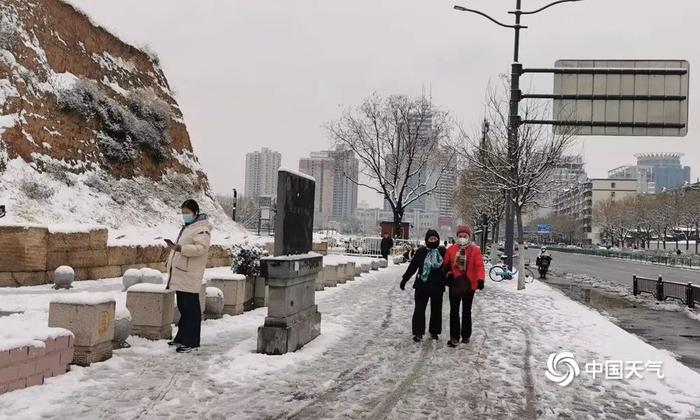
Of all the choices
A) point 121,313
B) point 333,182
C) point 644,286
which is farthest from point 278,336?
point 333,182

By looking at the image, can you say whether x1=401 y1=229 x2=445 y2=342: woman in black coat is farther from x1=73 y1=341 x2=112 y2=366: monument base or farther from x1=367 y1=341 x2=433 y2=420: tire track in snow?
x1=73 y1=341 x2=112 y2=366: monument base

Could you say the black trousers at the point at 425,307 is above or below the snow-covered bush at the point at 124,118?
below

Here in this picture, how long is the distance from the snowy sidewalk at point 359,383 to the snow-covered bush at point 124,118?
1680cm

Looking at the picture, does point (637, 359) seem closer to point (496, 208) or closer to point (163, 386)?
point (163, 386)

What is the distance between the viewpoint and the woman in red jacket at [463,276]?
26.9 feet

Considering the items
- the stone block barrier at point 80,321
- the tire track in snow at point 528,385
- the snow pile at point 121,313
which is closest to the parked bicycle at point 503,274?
the tire track in snow at point 528,385

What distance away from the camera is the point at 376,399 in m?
5.50

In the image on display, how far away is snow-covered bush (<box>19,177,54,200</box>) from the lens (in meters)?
17.7

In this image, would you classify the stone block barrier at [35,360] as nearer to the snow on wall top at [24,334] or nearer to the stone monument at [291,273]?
the snow on wall top at [24,334]

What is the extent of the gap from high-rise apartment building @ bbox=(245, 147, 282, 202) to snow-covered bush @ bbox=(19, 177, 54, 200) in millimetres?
94324

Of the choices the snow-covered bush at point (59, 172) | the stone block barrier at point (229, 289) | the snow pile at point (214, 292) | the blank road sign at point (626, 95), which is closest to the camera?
the snow pile at point (214, 292)

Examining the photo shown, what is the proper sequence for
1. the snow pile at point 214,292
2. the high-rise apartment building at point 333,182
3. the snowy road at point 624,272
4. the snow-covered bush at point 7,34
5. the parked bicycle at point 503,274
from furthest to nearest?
1. the high-rise apartment building at point 333,182
2. the snowy road at point 624,272
3. the parked bicycle at point 503,274
4. the snow-covered bush at point 7,34
5. the snow pile at point 214,292

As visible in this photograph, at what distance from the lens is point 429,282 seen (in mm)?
8461

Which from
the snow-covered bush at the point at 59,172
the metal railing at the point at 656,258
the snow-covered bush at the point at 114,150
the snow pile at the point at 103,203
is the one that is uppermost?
the snow-covered bush at the point at 114,150
